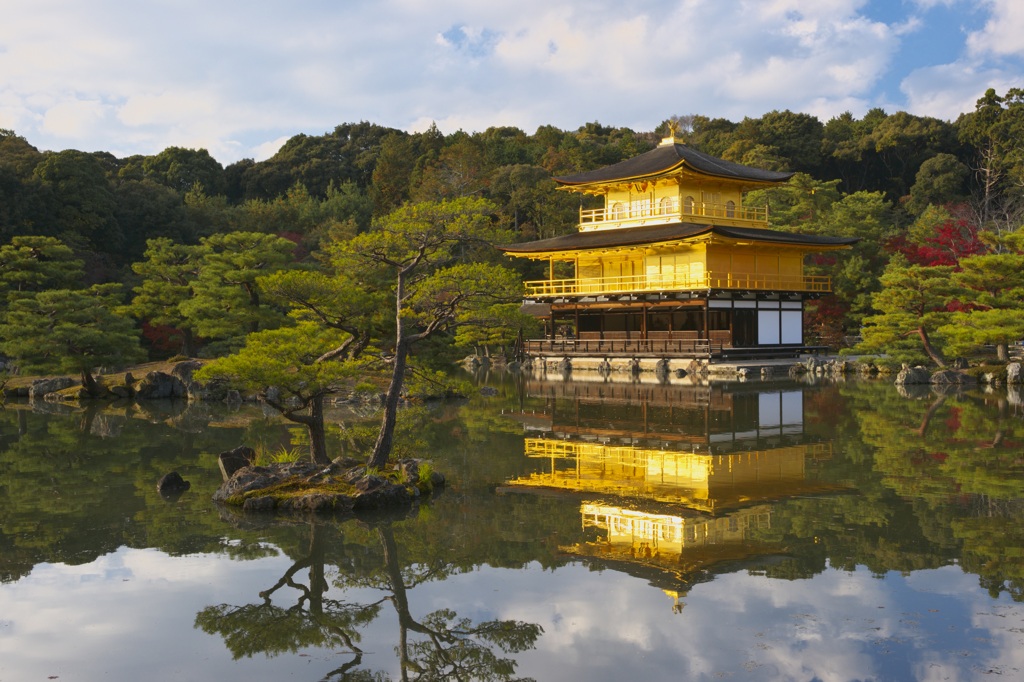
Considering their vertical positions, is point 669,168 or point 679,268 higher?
point 669,168

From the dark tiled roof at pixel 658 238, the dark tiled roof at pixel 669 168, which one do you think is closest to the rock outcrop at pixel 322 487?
the dark tiled roof at pixel 658 238

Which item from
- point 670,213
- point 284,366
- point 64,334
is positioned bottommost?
point 284,366

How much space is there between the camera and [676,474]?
12117 mm

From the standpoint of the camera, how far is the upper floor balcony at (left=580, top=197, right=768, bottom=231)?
36719 mm

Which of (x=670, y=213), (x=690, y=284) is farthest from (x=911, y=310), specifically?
(x=670, y=213)

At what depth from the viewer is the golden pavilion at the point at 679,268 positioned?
33.8m

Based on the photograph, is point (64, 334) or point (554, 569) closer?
point (554, 569)

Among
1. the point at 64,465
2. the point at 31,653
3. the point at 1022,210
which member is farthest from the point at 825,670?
the point at 1022,210

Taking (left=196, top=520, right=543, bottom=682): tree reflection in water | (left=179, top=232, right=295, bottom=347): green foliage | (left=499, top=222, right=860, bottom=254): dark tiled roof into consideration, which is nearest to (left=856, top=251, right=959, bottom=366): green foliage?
(left=499, top=222, right=860, bottom=254): dark tiled roof

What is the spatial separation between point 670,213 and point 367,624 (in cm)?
3182

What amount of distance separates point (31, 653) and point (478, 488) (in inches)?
233

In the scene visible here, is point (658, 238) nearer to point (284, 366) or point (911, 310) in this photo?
point (911, 310)

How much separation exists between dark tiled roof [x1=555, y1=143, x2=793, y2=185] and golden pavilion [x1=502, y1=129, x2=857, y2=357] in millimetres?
66

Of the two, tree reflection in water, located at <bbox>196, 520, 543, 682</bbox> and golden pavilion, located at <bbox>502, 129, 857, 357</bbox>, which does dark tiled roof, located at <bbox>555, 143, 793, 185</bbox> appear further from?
tree reflection in water, located at <bbox>196, 520, 543, 682</bbox>
